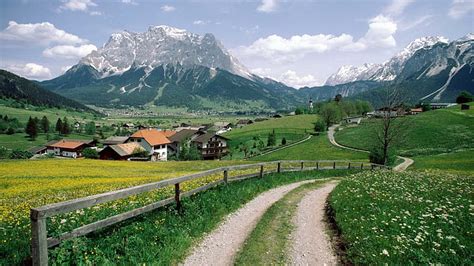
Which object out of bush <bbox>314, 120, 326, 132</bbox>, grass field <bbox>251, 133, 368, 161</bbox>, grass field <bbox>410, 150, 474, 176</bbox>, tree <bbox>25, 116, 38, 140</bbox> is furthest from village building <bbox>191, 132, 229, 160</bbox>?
tree <bbox>25, 116, 38, 140</bbox>

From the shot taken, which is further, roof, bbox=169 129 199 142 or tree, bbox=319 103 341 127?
tree, bbox=319 103 341 127

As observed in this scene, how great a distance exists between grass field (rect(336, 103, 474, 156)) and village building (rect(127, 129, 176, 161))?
229ft

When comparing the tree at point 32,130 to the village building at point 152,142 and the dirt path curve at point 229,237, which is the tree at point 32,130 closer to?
the village building at point 152,142

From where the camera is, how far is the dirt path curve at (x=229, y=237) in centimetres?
991

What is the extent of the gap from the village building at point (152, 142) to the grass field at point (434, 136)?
69.8 metres

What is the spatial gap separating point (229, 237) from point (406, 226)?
645cm

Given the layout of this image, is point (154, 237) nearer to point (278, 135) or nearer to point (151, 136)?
point (151, 136)

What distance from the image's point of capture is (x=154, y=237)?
33.3ft

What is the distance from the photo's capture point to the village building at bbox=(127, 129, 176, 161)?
123m

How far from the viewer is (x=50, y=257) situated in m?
7.46

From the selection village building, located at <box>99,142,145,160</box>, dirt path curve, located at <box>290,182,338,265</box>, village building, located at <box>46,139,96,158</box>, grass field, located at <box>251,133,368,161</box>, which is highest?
dirt path curve, located at <box>290,182,338,265</box>

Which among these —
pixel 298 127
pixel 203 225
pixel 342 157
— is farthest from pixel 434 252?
pixel 298 127

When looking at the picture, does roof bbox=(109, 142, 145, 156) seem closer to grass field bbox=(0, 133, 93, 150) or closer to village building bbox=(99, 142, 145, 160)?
village building bbox=(99, 142, 145, 160)

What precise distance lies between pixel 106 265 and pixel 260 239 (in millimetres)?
5679
